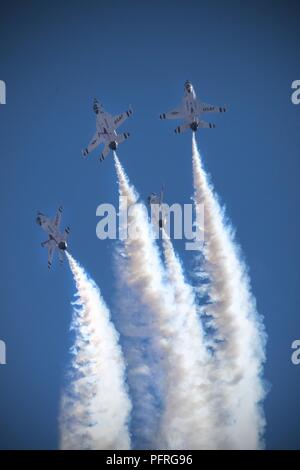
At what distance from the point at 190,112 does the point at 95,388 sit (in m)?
23.1

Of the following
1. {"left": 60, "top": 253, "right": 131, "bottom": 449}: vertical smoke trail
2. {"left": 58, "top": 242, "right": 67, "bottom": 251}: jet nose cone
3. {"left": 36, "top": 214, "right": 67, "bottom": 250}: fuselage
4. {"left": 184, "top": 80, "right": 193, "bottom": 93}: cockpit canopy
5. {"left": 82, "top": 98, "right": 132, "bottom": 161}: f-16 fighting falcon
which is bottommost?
{"left": 60, "top": 253, "right": 131, "bottom": 449}: vertical smoke trail

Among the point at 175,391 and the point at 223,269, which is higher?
the point at 223,269

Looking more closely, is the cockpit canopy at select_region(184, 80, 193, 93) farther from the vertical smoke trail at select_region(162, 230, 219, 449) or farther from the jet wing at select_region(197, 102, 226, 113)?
the vertical smoke trail at select_region(162, 230, 219, 449)

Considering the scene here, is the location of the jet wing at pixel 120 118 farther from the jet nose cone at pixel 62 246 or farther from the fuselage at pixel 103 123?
the jet nose cone at pixel 62 246

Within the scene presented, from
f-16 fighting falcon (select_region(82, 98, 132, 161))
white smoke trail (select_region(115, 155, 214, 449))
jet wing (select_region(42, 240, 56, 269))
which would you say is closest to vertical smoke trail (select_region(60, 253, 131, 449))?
white smoke trail (select_region(115, 155, 214, 449))

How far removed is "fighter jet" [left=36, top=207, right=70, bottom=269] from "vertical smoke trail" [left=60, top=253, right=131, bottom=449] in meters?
4.50

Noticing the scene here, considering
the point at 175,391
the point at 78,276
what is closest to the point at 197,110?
the point at 78,276

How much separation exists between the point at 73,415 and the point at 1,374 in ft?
47.1

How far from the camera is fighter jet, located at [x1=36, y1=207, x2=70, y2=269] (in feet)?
179

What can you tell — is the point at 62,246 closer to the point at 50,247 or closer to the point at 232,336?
the point at 50,247

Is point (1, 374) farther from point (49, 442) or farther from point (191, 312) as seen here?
point (191, 312)

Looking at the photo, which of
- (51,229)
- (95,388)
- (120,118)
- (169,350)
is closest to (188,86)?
(120,118)

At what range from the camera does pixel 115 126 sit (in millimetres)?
55719

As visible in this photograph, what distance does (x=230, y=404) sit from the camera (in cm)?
5006
